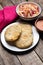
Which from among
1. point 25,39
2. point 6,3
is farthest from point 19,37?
point 6,3

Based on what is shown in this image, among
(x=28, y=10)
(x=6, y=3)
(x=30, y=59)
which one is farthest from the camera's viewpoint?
(x=6, y=3)

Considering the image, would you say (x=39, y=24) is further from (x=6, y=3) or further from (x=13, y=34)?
(x=6, y=3)

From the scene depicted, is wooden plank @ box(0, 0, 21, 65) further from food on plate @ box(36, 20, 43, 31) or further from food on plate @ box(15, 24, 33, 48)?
food on plate @ box(36, 20, 43, 31)

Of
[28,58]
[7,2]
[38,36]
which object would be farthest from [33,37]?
[7,2]

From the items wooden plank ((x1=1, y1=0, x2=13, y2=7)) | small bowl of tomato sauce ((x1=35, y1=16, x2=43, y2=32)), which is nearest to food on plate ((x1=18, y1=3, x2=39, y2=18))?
small bowl of tomato sauce ((x1=35, y1=16, x2=43, y2=32))

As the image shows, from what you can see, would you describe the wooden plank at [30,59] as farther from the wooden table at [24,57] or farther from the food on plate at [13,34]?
the food on plate at [13,34]

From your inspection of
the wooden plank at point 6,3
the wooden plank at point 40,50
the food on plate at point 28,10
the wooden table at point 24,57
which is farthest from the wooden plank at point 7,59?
the wooden plank at point 6,3
